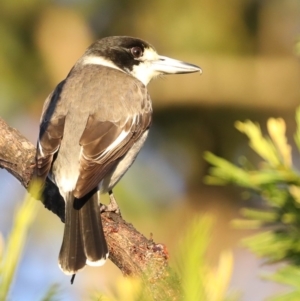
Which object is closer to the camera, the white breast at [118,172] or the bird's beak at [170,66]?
the white breast at [118,172]

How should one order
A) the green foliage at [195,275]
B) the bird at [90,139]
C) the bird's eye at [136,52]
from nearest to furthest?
the green foliage at [195,275], the bird at [90,139], the bird's eye at [136,52]

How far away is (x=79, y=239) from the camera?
3.12m

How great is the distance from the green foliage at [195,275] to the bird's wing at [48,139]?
215cm

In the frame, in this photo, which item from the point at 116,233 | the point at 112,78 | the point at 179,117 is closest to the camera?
the point at 116,233

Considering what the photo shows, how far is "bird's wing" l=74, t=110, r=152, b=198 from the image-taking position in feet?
10.4

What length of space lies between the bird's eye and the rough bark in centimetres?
140

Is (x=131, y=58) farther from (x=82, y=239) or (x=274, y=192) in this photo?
(x=274, y=192)

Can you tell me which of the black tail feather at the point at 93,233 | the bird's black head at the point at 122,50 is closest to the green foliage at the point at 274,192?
the black tail feather at the point at 93,233

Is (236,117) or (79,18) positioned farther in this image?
(236,117)

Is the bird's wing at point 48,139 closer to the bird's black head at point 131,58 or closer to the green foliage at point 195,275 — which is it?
the bird's black head at point 131,58

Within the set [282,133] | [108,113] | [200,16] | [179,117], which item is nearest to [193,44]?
[200,16]

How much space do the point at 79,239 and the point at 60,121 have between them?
2.40ft

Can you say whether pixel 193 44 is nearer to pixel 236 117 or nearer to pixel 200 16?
pixel 200 16

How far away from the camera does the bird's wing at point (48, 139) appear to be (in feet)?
10.4
